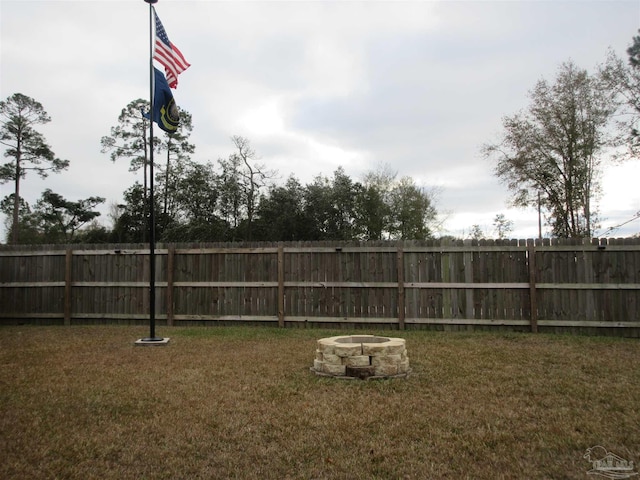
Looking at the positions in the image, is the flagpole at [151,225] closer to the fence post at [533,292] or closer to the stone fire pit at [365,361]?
the stone fire pit at [365,361]

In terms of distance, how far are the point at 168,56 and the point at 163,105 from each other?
1.04 meters

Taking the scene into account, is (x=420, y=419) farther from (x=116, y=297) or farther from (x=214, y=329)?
(x=116, y=297)

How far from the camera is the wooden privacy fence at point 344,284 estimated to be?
33.4 ft

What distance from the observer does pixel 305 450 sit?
3779 mm

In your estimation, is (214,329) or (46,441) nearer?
(46,441)

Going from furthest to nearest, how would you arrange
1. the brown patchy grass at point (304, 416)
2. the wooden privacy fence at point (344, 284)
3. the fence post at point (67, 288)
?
the fence post at point (67, 288), the wooden privacy fence at point (344, 284), the brown patchy grass at point (304, 416)

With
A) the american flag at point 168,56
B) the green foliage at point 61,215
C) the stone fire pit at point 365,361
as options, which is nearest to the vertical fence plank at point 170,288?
the american flag at point 168,56

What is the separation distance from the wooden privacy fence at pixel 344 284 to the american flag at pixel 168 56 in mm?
4171

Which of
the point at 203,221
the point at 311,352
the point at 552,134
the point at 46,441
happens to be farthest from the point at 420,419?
the point at 203,221

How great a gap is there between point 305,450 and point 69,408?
8.94 feet

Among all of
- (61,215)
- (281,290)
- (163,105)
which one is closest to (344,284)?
(281,290)

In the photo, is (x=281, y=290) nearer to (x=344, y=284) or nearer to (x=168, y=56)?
(x=344, y=284)

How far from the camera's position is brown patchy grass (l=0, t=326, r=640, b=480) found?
3.51 meters

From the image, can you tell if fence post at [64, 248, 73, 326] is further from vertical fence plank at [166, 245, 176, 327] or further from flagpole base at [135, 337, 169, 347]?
flagpole base at [135, 337, 169, 347]
